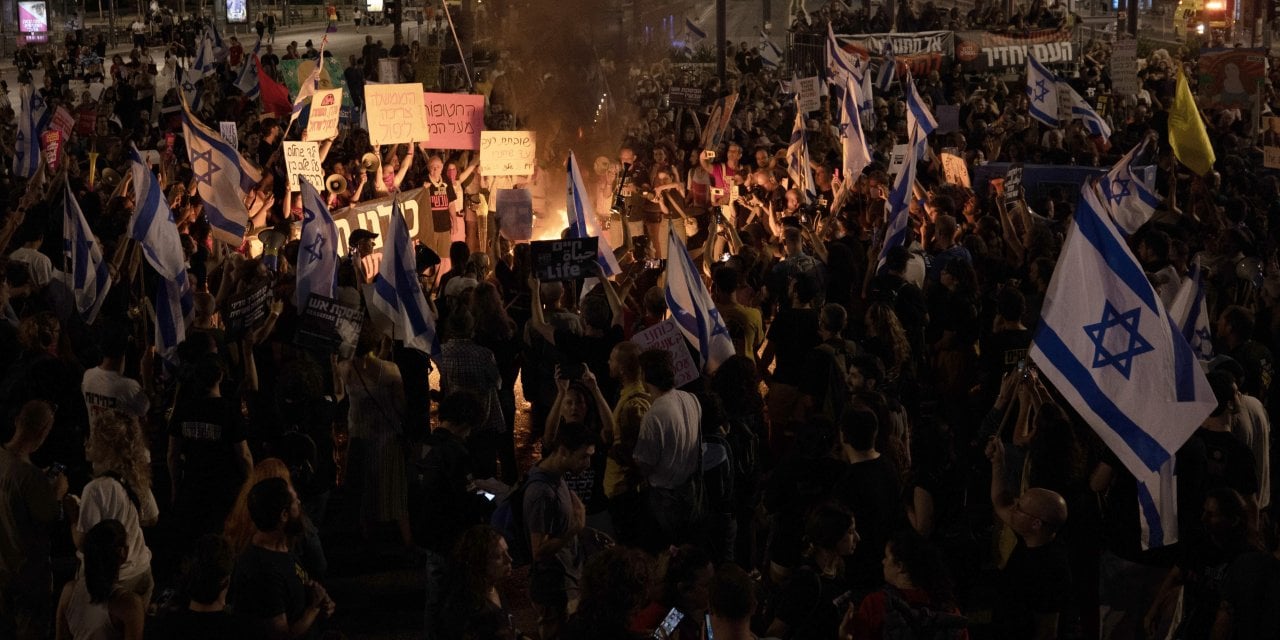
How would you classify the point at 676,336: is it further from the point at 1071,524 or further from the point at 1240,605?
the point at 1240,605

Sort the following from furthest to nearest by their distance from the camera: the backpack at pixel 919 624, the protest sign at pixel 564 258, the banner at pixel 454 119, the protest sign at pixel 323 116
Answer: the banner at pixel 454 119
the protest sign at pixel 323 116
the protest sign at pixel 564 258
the backpack at pixel 919 624

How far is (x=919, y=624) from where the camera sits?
4.89 m

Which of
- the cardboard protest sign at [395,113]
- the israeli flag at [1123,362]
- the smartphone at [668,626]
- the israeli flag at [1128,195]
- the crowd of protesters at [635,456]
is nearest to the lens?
the smartphone at [668,626]

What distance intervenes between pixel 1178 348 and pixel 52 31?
159 feet

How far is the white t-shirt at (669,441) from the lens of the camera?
6789mm

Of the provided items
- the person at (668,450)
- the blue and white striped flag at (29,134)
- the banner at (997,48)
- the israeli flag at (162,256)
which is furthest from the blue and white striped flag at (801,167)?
the banner at (997,48)

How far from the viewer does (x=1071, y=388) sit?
5977 millimetres

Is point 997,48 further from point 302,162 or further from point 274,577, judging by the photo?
point 274,577

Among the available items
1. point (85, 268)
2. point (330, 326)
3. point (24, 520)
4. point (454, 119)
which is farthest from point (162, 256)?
point (454, 119)

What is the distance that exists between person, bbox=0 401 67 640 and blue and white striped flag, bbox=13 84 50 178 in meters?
8.97

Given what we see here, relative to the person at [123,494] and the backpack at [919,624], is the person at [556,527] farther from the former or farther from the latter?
the person at [123,494]

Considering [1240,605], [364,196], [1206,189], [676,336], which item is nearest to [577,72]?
[364,196]

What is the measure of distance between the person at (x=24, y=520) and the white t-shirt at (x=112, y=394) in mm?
723

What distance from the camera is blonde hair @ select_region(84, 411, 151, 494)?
21.6 feet
